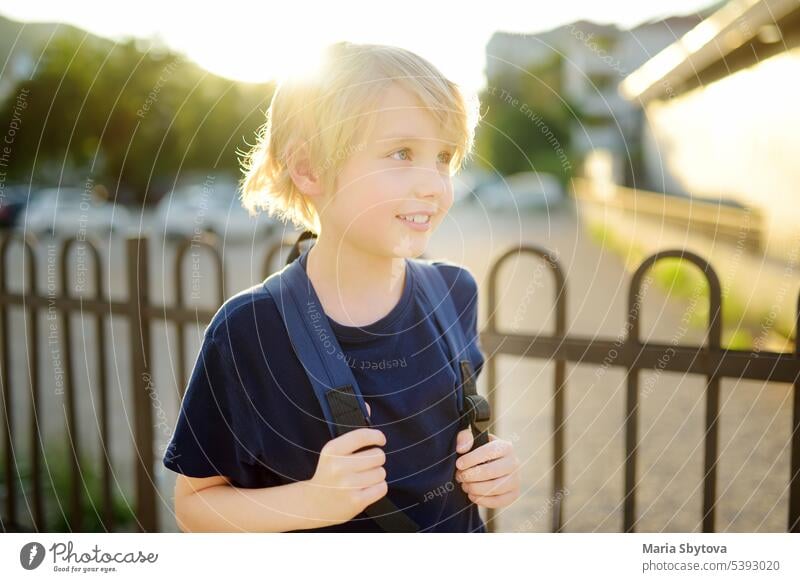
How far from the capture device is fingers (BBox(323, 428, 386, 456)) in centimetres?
135

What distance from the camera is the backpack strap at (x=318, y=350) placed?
135 cm

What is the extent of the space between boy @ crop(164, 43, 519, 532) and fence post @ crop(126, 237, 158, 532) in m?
1.10

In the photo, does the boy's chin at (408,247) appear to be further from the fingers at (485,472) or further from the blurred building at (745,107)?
the blurred building at (745,107)

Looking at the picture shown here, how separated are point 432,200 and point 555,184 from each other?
78.9 ft

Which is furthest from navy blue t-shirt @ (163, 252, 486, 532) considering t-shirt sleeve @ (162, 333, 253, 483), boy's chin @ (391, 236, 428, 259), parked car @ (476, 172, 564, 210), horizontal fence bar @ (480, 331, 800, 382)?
parked car @ (476, 172, 564, 210)

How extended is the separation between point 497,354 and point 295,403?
90 cm

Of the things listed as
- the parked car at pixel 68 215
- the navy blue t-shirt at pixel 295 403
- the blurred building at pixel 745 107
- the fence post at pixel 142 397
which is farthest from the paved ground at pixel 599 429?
the parked car at pixel 68 215

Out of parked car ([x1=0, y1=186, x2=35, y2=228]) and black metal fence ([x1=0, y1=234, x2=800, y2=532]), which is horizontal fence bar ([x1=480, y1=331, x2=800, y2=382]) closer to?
black metal fence ([x1=0, y1=234, x2=800, y2=532])

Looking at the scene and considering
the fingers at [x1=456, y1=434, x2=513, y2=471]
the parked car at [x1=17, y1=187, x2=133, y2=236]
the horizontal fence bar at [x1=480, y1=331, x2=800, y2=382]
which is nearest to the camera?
the fingers at [x1=456, y1=434, x2=513, y2=471]

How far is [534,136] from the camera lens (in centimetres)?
1886

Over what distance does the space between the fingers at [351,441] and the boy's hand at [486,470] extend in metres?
0.21

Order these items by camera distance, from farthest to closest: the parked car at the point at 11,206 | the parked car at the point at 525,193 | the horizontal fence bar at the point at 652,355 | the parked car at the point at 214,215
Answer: the parked car at the point at 525,193 < the parked car at the point at 214,215 < the parked car at the point at 11,206 < the horizontal fence bar at the point at 652,355

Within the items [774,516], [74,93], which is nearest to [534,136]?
[74,93]

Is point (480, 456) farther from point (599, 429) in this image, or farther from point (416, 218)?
point (599, 429)
